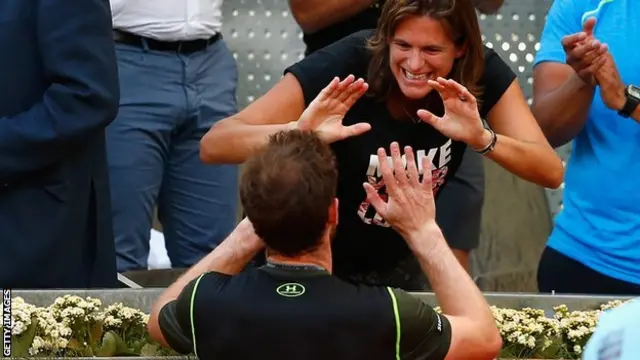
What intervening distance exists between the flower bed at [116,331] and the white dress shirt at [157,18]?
4.59 ft

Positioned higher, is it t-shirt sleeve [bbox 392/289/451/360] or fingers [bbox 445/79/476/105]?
fingers [bbox 445/79/476/105]

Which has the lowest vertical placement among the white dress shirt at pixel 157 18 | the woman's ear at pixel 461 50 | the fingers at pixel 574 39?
the white dress shirt at pixel 157 18

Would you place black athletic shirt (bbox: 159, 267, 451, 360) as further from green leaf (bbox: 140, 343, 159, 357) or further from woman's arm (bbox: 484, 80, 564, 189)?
woman's arm (bbox: 484, 80, 564, 189)

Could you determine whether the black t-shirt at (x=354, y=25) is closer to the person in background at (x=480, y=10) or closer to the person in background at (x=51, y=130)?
the person in background at (x=480, y=10)

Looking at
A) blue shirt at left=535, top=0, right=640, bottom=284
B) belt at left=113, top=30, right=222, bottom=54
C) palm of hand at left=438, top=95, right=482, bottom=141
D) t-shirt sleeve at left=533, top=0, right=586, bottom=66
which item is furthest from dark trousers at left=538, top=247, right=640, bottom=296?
belt at left=113, top=30, right=222, bottom=54

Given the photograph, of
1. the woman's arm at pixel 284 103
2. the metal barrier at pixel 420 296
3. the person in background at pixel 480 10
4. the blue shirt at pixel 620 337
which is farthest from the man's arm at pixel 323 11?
the blue shirt at pixel 620 337

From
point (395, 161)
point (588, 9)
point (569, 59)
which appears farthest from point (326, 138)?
point (588, 9)

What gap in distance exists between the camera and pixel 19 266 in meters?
3.14

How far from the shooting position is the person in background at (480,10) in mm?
3582

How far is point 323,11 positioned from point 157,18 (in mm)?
604

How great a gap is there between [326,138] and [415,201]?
334mm

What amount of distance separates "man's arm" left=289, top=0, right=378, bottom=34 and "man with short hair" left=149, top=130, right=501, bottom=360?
1215 mm

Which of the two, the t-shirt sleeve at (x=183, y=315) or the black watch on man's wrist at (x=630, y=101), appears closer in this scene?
the t-shirt sleeve at (x=183, y=315)

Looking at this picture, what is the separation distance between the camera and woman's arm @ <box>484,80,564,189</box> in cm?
299
